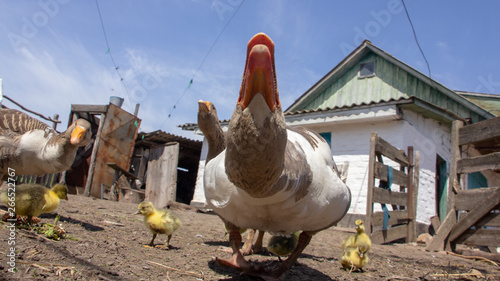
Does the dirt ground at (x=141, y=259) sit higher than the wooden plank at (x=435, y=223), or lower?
lower

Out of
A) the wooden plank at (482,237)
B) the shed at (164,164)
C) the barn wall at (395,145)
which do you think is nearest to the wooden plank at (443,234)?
the wooden plank at (482,237)

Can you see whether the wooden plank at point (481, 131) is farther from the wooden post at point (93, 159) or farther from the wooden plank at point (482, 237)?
the wooden post at point (93, 159)

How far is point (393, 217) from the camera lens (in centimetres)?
675

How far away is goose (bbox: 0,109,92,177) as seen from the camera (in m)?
4.41

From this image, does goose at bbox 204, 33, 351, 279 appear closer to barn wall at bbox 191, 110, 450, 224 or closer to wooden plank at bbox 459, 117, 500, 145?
wooden plank at bbox 459, 117, 500, 145

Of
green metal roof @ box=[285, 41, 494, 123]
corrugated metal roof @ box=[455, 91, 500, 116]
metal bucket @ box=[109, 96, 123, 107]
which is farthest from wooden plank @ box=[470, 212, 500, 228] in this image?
metal bucket @ box=[109, 96, 123, 107]

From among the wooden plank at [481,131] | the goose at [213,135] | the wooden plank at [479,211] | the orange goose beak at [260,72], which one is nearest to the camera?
the orange goose beak at [260,72]

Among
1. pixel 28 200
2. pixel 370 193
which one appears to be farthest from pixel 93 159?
pixel 370 193

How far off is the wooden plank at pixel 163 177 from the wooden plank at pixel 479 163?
7548mm

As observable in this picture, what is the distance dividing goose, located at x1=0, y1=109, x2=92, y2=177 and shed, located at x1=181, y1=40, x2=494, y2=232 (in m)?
7.17

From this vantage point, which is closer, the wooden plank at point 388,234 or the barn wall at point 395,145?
the wooden plank at point 388,234

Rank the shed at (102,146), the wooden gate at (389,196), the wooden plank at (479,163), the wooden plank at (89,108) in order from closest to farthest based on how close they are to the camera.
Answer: the wooden plank at (479,163) → the wooden gate at (389,196) → the shed at (102,146) → the wooden plank at (89,108)

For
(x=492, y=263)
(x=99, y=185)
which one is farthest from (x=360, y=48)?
(x=99, y=185)

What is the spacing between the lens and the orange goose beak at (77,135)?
437 centimetres
